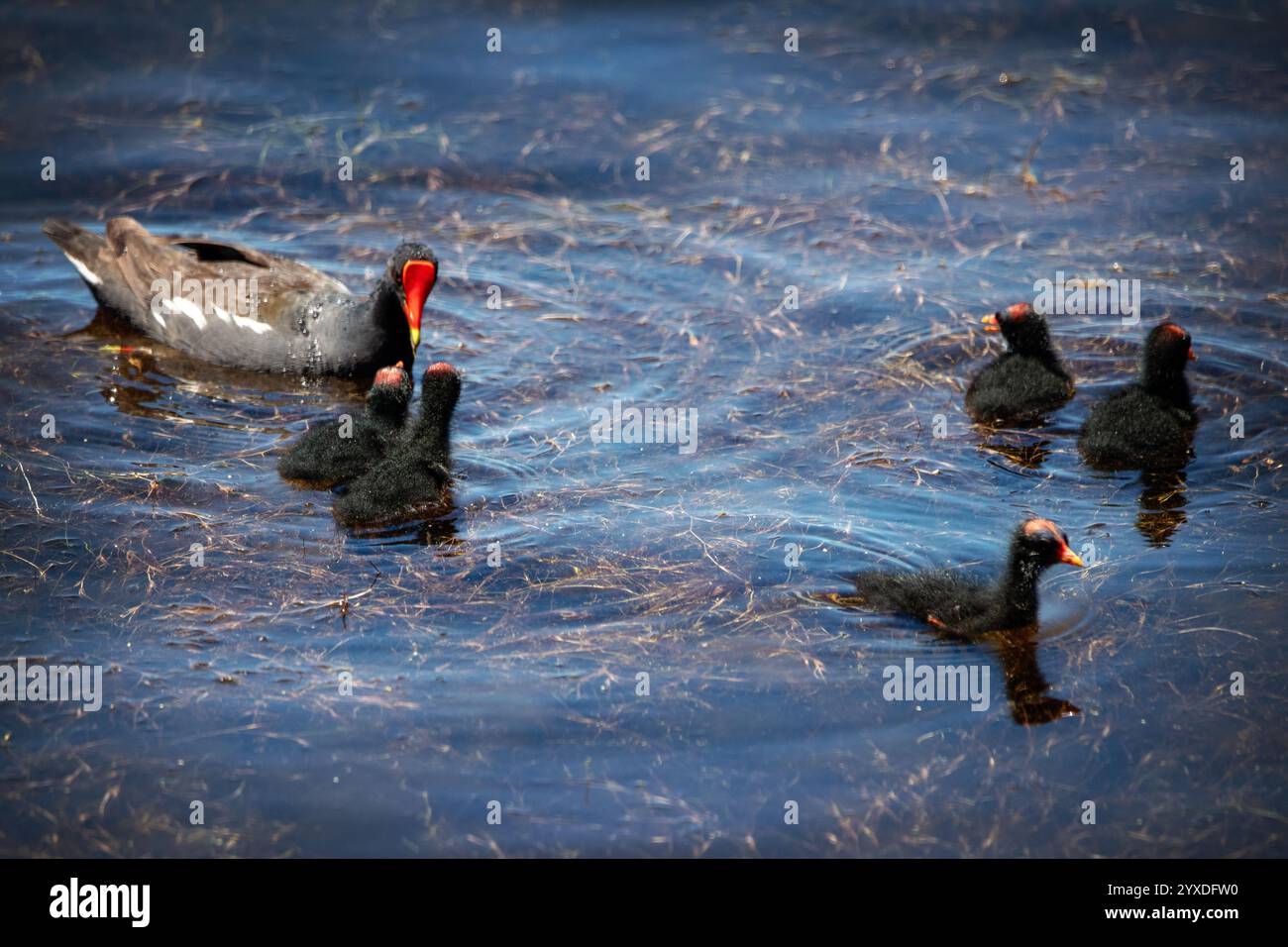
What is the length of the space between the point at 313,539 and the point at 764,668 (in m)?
2.35

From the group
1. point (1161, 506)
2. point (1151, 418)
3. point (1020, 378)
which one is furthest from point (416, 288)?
point (1161, 506)

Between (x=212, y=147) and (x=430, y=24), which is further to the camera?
(x=430, y=24)

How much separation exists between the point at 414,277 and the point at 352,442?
1.54m

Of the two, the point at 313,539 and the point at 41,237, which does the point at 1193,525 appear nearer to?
the point at 313,539

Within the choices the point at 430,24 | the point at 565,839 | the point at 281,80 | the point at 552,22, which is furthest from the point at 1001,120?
the point at 565,839

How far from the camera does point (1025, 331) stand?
833 centimetres

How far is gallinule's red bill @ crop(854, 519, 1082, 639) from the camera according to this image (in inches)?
250

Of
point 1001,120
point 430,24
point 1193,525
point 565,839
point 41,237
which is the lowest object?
point 565,839

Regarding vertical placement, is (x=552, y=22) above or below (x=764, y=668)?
above

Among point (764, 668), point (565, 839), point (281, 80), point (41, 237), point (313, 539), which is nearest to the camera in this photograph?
point (565, 839)

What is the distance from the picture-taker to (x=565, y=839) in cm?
544

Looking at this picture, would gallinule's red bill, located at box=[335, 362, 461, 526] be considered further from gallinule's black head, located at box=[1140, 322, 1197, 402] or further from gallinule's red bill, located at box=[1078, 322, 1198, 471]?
gallinule's black head, located at box=[1140, 322, 1197, 402]

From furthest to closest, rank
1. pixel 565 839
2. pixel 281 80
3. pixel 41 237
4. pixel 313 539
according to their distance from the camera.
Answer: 1. pixel 281 80
2. pixel 41 237
3. pixel 313 539
4. pixel 565 839

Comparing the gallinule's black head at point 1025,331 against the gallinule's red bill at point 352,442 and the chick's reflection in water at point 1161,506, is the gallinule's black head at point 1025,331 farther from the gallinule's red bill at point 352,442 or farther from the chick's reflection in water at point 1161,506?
the gallinule's red bill at point 352,442
